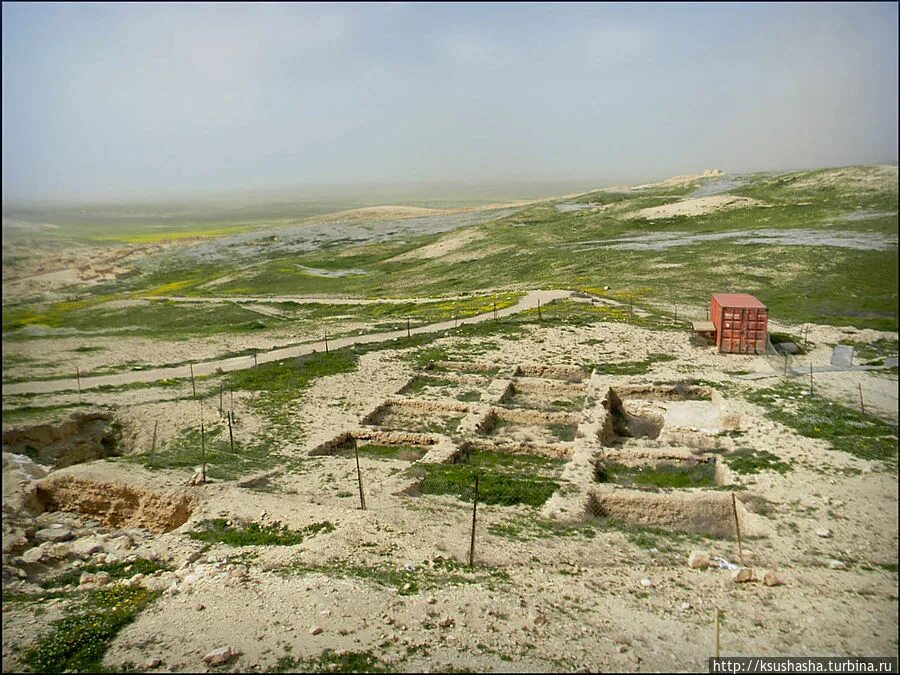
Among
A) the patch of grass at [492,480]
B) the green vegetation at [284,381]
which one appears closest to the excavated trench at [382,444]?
→ the green vegetation at [284,381]

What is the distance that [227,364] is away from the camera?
31.0 meters

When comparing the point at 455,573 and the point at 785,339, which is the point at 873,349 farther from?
the point at 455,573

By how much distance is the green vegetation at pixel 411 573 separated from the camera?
38.7 feet

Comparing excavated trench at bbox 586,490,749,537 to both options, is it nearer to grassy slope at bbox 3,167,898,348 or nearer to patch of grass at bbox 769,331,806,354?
grassy slope at bbox 3,167,898,348

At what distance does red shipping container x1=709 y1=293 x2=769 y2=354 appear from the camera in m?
27.5

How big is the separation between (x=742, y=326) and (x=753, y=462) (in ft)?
37.7

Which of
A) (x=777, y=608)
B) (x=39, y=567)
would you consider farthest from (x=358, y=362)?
(x=777, y=608)

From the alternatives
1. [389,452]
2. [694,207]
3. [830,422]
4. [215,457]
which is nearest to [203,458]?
[215,457]

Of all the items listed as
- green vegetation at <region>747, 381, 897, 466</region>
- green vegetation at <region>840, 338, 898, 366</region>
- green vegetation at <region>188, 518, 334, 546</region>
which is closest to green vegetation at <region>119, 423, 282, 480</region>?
green vegetation at <region>188, 518, 334, 546</region>

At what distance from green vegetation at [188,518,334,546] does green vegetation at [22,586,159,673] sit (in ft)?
9.20

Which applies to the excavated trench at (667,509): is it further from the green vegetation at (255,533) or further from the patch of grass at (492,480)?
the green vegetation at (255,533)

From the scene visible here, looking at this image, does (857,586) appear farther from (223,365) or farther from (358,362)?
(223,365)

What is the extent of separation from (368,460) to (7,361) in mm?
18792

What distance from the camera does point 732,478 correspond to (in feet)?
55.9
